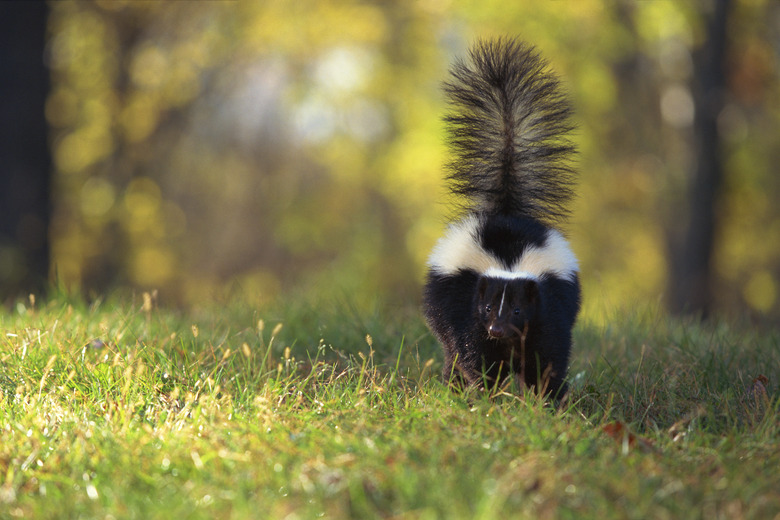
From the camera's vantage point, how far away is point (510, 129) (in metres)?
5.11

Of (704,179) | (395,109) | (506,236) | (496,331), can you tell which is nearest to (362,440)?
(496,331)

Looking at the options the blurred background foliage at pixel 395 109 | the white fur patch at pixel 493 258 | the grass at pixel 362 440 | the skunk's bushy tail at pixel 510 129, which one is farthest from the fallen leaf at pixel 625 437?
the blurred background foliage at pixel 395 109

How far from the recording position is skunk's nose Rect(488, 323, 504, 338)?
412 centimetres

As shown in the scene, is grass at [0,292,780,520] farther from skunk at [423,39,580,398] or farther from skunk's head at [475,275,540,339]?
skunk's head at [475,275,540,339]

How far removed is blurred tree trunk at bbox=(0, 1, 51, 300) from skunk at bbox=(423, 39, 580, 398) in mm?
5754

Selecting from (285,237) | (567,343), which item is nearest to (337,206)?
(285,237)

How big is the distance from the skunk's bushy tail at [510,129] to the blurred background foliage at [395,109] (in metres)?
5.98

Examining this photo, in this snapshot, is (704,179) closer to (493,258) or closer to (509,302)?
(493,258)

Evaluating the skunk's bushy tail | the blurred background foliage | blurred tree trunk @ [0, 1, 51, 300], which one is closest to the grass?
the skunk's bushy tail

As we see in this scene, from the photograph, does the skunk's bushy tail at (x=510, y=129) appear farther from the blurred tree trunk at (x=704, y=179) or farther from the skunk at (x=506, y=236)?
the blurred tree trunk at (x=704, y=179)

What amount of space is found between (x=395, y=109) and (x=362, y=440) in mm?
13623

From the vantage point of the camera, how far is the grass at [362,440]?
9.10 ft

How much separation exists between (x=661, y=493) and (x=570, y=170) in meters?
2.68

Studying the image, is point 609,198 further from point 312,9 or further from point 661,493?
point 661,493
